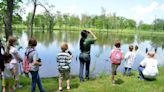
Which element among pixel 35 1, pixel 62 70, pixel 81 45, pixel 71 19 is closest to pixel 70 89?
pixel 62 70

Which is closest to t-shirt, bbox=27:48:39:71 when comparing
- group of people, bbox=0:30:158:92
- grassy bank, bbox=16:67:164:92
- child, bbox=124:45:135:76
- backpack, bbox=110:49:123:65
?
group of people, bbox=0:30:158:92

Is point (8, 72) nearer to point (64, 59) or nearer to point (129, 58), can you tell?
point (64, 59)

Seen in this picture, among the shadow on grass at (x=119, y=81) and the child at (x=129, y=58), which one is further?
the child at (x=129, y=58)

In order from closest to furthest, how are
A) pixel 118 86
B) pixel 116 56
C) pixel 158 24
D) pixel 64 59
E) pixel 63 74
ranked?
pixel 64 59 → pixel 63 74 → pixel 118 86 → pixel 116 56 → pixel 158 24

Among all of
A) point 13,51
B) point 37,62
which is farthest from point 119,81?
point 13,51

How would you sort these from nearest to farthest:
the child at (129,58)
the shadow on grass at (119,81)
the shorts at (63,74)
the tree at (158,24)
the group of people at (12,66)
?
the group of people at (12,66) → the shorts at (63,74) → the shadow on grass at (119,81) → the child at (129,58) → the tree at (158,24)

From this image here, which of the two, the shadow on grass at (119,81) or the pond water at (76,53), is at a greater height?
the shadow on grass at (119,81)

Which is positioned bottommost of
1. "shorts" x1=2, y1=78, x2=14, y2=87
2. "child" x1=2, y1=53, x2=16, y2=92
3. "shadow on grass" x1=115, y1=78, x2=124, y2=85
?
"shadow on grass" x1=115, y1=78, x2=124, y2=85

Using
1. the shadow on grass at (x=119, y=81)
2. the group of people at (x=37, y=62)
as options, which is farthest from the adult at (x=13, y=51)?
the shadow on grass at (x=119, y=81)

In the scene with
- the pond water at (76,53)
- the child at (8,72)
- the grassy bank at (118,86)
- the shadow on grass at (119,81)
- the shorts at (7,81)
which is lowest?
the pond water at (76,53)

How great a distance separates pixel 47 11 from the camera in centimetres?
3366

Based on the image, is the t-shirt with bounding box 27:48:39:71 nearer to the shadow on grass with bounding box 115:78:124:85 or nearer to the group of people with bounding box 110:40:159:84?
the group of people with bounding box 110:40:159:84

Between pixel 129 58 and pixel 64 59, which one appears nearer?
pixel 64 59

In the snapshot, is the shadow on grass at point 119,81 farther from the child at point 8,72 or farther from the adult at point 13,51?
the child at point 8,72
